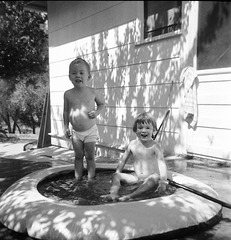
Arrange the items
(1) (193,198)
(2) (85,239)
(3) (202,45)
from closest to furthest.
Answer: (2) (85,239) → (1) (193,198) → (3) (202,45)

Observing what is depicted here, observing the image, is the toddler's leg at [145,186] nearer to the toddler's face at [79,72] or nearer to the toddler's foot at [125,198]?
the toddler's foot at [125,198]

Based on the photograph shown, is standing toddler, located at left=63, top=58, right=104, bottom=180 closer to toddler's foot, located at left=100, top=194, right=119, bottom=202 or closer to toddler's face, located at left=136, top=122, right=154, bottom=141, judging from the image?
toddler's face, located at left=136, top=122, right=154, bottom=141

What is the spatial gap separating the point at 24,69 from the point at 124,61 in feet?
29.2

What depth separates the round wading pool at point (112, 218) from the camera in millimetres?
1842

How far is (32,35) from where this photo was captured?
44.7 ft

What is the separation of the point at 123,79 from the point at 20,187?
384 cm

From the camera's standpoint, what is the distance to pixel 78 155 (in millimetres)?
3014

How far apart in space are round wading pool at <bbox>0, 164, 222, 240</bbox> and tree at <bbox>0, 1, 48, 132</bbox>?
34.4 feet

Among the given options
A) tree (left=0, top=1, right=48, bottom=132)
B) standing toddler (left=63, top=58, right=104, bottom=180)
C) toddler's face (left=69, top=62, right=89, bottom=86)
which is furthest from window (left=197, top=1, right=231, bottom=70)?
tree (left=0, top=1, right=48, bottom=132)

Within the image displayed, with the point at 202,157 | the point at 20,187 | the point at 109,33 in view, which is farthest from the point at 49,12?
the point at 20,187

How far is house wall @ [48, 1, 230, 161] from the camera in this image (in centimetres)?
471

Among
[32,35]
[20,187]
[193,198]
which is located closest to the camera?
[193,198]

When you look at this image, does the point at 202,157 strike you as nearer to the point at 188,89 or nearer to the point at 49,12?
the point at 188,89

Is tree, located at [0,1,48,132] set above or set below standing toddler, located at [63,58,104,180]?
above
